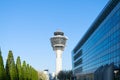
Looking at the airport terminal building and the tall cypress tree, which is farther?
the airport terminal building

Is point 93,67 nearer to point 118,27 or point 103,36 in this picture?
point 103,36

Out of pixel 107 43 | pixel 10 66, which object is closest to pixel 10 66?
pixel 10 66

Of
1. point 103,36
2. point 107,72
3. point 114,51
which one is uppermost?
point 103,36

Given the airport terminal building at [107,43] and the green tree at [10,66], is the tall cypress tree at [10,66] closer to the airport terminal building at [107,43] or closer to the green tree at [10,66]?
the green tree at [10,66]

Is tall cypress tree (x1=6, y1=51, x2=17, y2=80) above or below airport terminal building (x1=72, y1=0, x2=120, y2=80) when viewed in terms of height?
below

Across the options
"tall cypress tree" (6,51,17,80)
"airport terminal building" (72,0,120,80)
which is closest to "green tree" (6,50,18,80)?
"tall cypress tree" (6,51,17,80)

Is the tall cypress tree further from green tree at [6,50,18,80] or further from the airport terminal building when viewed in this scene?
the airport terminal building

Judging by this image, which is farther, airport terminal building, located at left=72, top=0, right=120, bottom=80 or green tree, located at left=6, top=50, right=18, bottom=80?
airport terminal building, located at left=72, top=0, right=120, bottom=80

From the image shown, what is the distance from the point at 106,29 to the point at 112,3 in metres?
9.29

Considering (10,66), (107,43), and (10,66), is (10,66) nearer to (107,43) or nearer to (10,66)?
→ (10,66)

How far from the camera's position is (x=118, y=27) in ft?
228

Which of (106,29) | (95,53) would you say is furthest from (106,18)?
(95,53)

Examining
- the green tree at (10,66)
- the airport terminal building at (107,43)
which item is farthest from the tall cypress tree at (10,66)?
the airport terminal building at (107,43)

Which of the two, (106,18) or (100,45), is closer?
(106,18)
